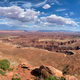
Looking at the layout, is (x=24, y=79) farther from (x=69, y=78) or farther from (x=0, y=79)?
(x=69, y=78)

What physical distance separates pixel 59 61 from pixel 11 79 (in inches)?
976

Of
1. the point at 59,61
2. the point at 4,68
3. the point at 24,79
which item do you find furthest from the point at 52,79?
the point at 59,61

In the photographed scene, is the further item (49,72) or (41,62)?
(41,62)

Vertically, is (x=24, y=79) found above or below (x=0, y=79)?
below

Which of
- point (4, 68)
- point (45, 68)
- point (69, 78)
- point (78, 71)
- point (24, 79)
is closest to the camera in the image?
point (69, 78)

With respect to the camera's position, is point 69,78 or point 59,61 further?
point 59,61

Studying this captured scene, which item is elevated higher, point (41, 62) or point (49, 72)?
point (49, 72)

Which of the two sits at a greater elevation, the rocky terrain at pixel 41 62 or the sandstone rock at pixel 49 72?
the sandstone rock at pixel 49 72

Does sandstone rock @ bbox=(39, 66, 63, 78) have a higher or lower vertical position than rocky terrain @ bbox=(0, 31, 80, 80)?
higher

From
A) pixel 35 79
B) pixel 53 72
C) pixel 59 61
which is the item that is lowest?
pixel 59 61

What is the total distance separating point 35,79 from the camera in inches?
483

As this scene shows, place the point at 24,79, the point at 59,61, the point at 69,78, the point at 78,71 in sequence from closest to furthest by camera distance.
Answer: the point at 69,78 < the point at 24,79 < the point at 78,71 < the point at 59,61

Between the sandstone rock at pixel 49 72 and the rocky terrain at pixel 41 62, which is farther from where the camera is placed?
Answer: the rocky terrain at pixel 41 62

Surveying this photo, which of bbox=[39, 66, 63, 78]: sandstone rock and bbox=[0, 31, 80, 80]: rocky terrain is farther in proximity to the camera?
bbox=[0, 31, 80, 80]: rocky terrain
